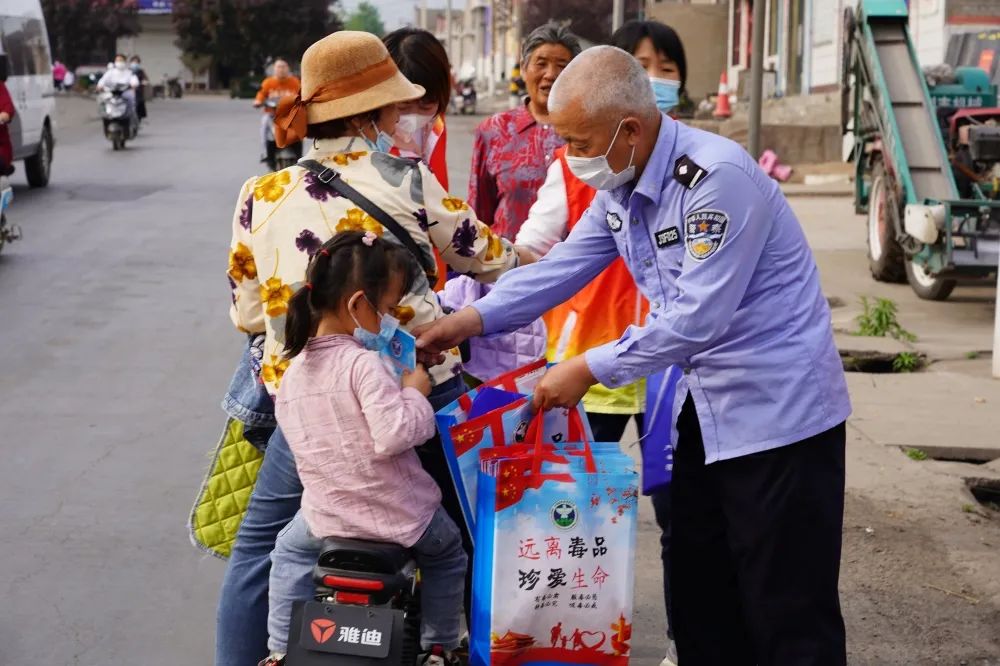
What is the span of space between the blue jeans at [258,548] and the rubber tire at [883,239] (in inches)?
374

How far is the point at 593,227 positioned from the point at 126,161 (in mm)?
22978

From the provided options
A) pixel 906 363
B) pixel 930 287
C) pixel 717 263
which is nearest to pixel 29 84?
pixel 930 287

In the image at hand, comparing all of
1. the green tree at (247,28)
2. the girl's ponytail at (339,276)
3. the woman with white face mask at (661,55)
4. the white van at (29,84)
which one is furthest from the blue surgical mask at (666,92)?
the green tree at (247,28)

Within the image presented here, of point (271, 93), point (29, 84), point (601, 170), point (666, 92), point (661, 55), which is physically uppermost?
point (661, 55)

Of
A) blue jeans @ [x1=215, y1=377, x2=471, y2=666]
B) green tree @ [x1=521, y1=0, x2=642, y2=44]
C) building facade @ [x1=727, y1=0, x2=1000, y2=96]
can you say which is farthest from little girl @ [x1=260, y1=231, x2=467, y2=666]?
green tree @ [x1=521, y1=0, x2=642, y2=44]

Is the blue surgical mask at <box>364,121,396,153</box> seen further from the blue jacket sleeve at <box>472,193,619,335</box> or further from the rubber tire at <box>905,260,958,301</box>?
the rubber tire at <box>905,260,958,301</box>

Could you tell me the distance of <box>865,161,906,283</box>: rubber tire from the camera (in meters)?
12.9

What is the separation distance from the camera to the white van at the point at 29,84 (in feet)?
61.0

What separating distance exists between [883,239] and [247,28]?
63.9 m

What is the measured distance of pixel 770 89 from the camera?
34.3 meters

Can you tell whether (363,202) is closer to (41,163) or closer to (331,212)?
(331,212)

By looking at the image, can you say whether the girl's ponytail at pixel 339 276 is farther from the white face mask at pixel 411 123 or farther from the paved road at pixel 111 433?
the paved road at pixel 111 433

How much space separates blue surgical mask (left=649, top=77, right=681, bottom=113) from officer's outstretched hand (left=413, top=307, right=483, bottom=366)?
1202 mm

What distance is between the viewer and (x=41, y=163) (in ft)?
66.3
